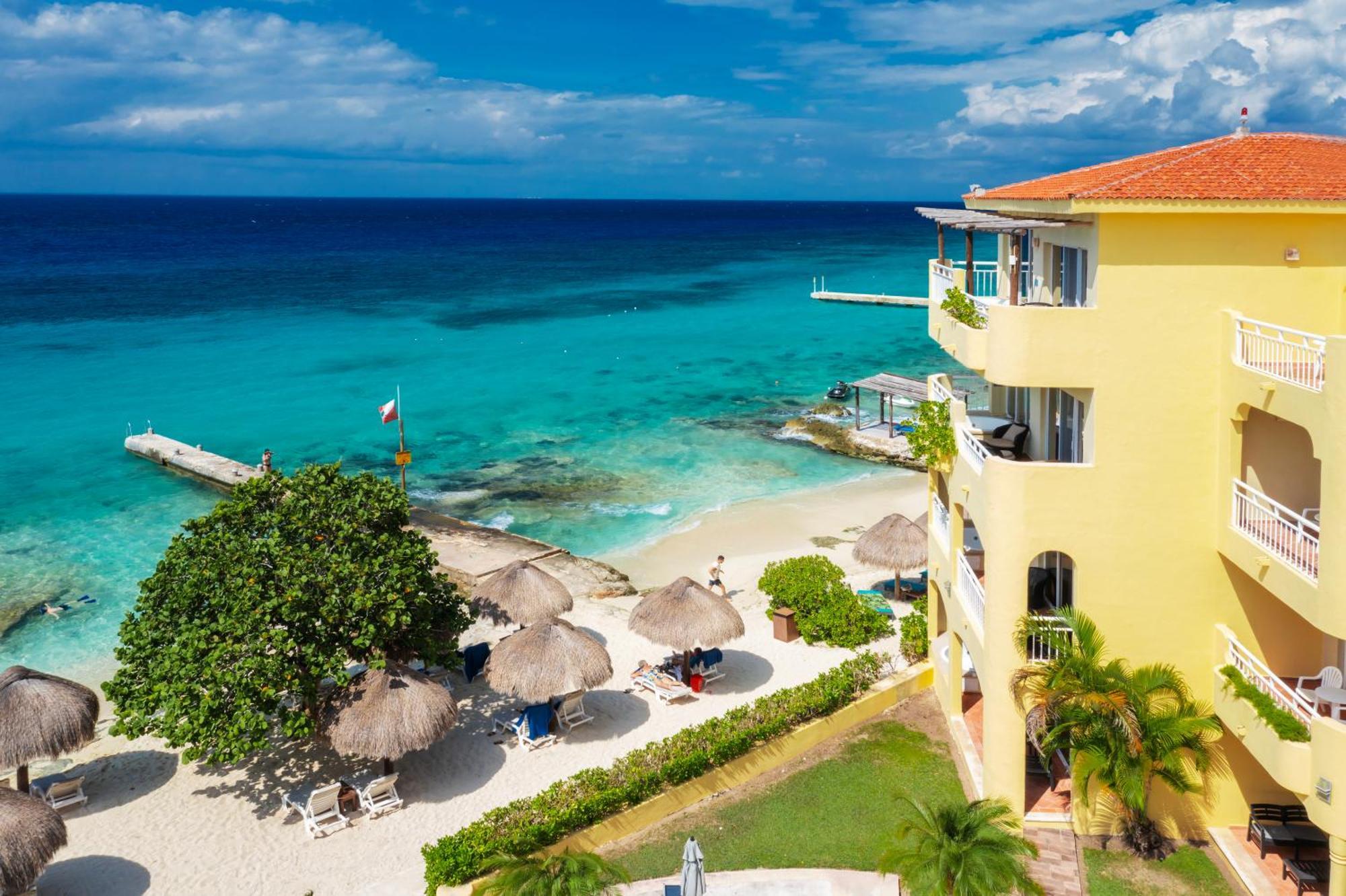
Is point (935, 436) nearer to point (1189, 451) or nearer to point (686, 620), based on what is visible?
point (1189, 451)

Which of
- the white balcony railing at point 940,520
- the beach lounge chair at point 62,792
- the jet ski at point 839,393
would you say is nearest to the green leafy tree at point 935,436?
the white balcony railing at point 940,520

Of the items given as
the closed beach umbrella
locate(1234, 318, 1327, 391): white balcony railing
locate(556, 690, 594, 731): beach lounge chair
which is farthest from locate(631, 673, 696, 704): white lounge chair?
locate(1234, 318, 1327, 391): white balcony railing

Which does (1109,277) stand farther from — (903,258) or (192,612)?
(903,258)

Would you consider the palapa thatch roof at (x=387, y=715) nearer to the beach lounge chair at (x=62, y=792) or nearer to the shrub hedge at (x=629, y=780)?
the shrub hedge at (x=629, y=780)

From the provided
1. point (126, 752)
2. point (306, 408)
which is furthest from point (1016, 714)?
point (306, 408)

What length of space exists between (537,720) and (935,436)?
8.26 metres

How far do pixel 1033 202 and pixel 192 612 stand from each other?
13.8m

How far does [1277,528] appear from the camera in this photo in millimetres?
12742

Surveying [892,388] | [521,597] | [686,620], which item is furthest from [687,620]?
[892,388]

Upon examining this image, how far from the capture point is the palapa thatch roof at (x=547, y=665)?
17953 millimetres

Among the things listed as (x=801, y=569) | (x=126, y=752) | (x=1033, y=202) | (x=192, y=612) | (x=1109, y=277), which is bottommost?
(x=126, y=752)

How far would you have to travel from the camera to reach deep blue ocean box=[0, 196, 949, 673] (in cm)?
3444

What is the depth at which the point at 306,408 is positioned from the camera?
169 ft

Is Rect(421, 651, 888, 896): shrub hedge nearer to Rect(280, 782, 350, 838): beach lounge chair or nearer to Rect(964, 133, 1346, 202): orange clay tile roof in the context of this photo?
Rect(280, 782, 350, 838): beach lounge chair
